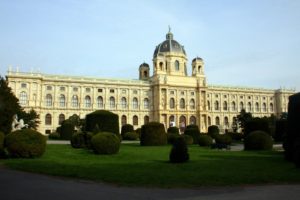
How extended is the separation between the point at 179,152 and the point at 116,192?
7381 mm

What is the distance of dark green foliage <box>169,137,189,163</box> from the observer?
55.1 ft

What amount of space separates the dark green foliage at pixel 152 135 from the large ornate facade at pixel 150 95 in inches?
1692

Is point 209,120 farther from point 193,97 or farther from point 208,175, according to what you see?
point 208,175

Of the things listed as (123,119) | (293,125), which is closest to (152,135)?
(293,125)

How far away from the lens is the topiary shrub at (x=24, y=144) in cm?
1836

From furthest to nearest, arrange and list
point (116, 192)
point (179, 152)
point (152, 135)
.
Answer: point (152, 135) < point (179, 152) < point (116, 192)

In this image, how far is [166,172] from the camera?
13.4m

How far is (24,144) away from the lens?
722 inches

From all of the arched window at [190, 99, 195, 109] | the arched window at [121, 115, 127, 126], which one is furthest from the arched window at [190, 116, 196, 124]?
the arched window at [121, 115, 127, 126]

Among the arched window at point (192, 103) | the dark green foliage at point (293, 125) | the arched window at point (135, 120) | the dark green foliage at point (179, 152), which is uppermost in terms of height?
the arched window at point (192, 103)

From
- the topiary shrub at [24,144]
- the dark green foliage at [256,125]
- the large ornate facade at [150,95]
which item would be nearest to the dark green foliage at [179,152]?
the topiary shrub at [24,144]

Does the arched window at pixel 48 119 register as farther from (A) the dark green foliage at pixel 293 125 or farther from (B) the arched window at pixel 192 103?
(A) the dark green foliage at pixel 293 125

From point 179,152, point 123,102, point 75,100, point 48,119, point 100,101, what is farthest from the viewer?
point 123,102

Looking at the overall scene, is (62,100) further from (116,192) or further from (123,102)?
(116,192)
